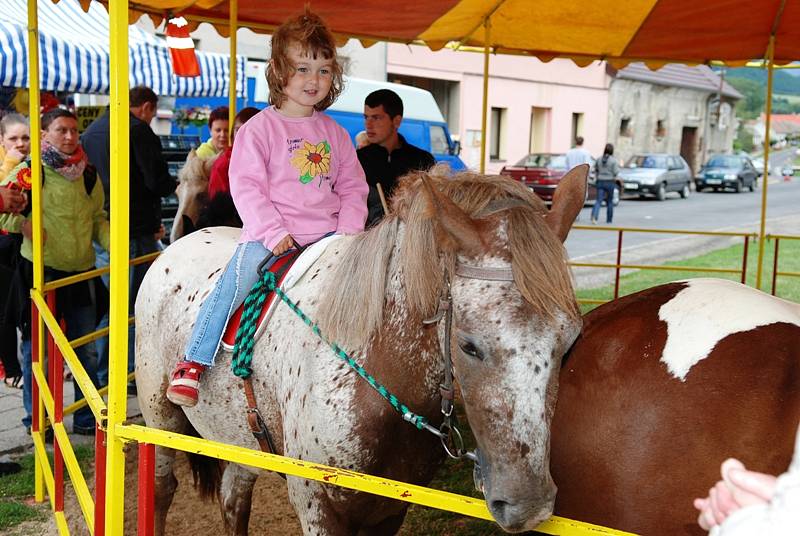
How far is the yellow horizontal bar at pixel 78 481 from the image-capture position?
95.7 inches

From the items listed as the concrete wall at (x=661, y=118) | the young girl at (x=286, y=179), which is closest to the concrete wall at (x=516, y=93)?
the concrete wall at (x=661, y=118)

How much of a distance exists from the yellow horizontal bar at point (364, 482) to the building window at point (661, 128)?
1424 inches

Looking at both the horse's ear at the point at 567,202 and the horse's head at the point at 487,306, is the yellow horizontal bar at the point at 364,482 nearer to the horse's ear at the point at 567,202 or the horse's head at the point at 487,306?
the horse's head at the point at 487,306

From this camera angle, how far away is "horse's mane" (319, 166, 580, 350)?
1.83 metres

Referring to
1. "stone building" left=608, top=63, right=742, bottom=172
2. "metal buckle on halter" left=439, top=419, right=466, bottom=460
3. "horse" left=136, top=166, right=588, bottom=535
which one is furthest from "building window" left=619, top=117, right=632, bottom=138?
"metal buckle on halter" left=439, top=419, right=466, bottom=460

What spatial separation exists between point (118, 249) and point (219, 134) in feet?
13.5

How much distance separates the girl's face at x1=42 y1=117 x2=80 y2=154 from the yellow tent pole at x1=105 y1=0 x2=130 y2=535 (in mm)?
2825

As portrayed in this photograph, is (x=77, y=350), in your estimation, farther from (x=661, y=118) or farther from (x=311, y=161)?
(x=661, y=118)

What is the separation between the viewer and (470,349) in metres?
1.85

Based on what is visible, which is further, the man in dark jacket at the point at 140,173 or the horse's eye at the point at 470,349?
the man in dark jacket at the point at 140,173

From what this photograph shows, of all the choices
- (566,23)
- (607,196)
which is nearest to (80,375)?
(566,23)

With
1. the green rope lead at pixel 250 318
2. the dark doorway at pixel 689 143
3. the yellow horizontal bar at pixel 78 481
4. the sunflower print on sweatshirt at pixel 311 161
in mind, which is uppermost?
the dark doorway at pixel 689 143

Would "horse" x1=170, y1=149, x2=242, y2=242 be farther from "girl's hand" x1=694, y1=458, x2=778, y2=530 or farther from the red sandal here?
"girl's hand" x1=694, y1=458, x2=778, y2=530

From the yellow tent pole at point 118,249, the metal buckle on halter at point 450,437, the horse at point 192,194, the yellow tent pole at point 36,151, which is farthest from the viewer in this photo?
the horse at point 192,194
